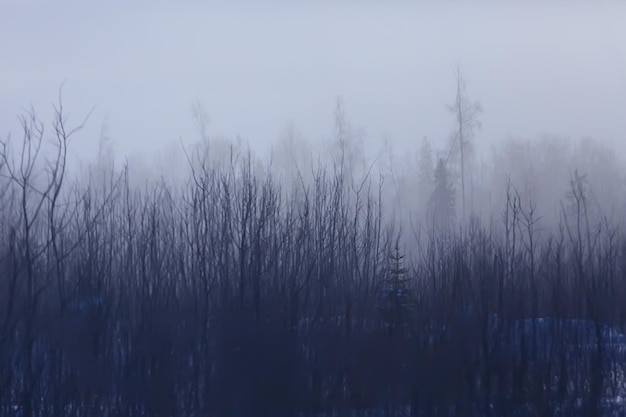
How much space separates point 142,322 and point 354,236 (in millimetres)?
3552

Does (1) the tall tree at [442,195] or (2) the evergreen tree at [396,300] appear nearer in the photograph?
(2) the evergreen tree at [396,300]

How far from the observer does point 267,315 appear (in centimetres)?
1155

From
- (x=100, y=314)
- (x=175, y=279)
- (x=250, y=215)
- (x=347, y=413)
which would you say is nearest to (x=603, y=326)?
(x=347, y=413)

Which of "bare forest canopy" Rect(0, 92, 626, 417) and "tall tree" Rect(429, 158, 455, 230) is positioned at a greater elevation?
"tall tree" Rect(429, 158, 455, 230)

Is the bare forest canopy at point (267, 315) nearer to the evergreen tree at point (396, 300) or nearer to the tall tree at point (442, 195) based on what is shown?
the evergreen tree at point (396, 300)

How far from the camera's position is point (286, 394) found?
427 inches

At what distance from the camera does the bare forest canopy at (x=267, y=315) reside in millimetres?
10242

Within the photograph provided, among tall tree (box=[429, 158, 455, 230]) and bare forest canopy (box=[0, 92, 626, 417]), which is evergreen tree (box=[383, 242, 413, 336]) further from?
tall tree (box=[429, 158, 455, 230])

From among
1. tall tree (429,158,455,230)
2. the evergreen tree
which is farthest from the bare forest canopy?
tall tree (429,158,455,230)

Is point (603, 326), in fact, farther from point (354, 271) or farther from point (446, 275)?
point (354, 271)

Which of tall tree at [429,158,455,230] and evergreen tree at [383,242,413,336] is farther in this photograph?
tall tree at [429,158,455,230]

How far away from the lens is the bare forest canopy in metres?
10.2

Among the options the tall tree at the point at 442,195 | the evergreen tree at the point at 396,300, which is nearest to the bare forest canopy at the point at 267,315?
the evergreen tree at the point at 396,300

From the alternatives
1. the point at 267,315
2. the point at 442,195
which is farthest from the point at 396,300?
the point at 442,195
